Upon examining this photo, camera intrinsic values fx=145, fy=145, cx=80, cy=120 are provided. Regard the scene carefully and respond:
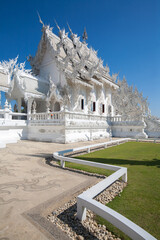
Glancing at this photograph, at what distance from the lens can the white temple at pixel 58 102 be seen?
1209 centimetres

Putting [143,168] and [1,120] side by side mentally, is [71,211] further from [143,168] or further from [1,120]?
[1,120]

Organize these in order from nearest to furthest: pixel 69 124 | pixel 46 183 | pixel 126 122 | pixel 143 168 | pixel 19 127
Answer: pixel 46 183, pixel 143 168, pixel 69 124, pixel 19 127, pixel 126 122

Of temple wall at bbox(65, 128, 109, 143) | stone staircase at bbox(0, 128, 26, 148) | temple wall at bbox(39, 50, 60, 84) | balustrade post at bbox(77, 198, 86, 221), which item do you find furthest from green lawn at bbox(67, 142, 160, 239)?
temple wall at bbox(39, 50, 60, 84)

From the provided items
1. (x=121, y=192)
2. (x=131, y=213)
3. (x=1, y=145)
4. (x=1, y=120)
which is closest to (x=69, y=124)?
(x=1, y=145)

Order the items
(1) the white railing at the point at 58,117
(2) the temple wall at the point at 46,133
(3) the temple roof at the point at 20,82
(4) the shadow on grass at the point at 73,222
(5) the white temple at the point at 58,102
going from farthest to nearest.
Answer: (3) the temple roof at the point at 20,82 < (5) the white temple at the point at 58,102 < (1) the white railing at the point at 58,117 < (2) the temple wall at the point at 46,133 < (4) the shadow on grass at the point at 73,222

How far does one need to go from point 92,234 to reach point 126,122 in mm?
15526

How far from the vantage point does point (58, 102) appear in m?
16.4

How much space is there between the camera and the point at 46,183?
354 cm

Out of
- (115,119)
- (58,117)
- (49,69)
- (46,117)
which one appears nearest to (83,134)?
(58,117)

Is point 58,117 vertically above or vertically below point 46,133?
above

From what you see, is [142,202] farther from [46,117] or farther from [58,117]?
[46,117]

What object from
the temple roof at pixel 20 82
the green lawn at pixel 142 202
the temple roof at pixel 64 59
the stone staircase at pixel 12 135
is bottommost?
the green lawn at pixel 142 202

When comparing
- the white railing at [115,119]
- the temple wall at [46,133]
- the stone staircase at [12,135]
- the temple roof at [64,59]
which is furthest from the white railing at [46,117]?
the white railing at [115,119]

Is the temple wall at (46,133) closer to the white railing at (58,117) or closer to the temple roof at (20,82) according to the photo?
the white railing at (58,117)
